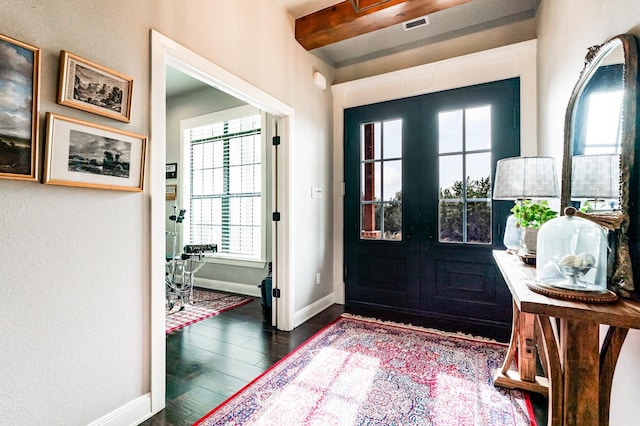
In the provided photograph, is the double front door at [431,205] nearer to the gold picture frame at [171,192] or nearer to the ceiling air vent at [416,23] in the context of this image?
the ceiling air vent at [416,23]

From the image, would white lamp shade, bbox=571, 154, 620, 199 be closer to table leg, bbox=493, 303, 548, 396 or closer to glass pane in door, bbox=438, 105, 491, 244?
table leg, bbox=493, 303, 548, 396

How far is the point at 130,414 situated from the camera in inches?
63.1

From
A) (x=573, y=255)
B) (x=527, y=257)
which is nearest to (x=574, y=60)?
(x=527, y=257)

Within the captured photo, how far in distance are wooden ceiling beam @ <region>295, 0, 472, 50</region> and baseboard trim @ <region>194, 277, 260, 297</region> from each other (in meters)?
3.05

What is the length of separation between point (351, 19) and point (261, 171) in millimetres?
2134

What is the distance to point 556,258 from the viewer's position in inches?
48.6

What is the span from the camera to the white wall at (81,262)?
1.24m

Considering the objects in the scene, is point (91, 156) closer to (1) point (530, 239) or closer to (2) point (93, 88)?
(2) point (93, 88)

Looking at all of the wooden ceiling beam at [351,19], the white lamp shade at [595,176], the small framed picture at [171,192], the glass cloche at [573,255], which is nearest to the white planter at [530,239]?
the white lamp shade at [595,176]

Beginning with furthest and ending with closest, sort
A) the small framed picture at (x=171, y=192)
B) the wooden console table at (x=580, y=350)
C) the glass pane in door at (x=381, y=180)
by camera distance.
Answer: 1. the small framed picture at (x=171, y=192)
2. the glass pane in door at (x=381, y=180)
3. the wooden console table at (x=580, y=350)

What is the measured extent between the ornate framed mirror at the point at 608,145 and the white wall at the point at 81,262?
6.94 feet

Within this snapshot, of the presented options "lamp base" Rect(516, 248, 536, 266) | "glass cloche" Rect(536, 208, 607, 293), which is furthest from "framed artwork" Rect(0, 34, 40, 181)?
"lamp base" Rect(516, 248, 536, 266)

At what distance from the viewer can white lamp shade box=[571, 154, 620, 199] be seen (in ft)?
3.97

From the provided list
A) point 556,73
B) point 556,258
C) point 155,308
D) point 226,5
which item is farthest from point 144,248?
point 556,73
